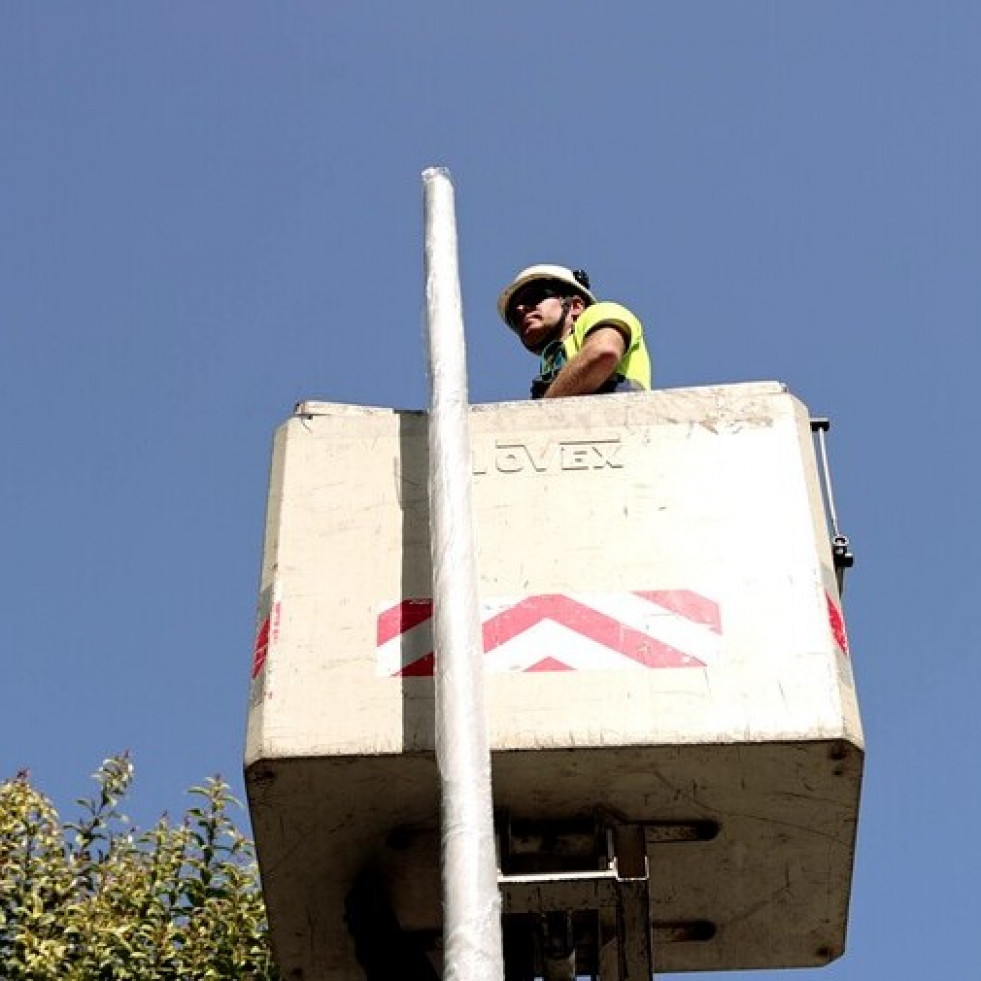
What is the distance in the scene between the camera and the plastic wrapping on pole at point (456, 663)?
303cm

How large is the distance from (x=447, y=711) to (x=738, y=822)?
864mm

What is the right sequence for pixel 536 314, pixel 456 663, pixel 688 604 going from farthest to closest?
pixel 536 314 < pixel 688 604 < pixel 456 663

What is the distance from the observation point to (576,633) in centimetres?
382

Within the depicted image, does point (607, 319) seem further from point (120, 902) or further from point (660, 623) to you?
point (120, 902)

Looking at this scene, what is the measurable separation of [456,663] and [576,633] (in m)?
0.51

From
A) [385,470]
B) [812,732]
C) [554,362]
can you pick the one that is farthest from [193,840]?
[812,732]

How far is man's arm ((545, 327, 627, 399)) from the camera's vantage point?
14.8ft

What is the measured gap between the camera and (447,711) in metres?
3.30

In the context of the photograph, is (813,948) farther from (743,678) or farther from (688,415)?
(688,415)

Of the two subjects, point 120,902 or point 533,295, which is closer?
point 533,295

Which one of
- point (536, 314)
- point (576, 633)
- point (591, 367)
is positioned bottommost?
point (576, 633)

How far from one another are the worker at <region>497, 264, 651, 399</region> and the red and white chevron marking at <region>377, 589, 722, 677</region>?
2.62ft

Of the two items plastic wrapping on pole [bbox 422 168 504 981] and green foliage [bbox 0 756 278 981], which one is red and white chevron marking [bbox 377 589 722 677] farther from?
green foliage [bbox 0 756 278 981]

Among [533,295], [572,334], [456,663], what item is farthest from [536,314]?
[456,663]
